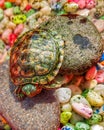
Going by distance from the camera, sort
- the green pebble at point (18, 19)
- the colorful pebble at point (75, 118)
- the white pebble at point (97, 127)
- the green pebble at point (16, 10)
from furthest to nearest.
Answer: the green pebble at point (16, 10)
the green pebble at point (18, 19)
the colorful pebble at point (75, 118)
the white pebble at point (97, 127)

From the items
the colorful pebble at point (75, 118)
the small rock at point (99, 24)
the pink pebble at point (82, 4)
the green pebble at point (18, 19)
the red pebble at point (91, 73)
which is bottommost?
the colorful pebble at point (75, 118)

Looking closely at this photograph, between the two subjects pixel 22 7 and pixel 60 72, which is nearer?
pixel 60 72

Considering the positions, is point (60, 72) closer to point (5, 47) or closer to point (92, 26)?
point (92, 26)

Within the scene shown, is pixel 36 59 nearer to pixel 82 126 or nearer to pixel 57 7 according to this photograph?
pixel 82 126

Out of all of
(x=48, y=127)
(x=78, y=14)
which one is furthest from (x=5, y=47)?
(x=48, y=127)

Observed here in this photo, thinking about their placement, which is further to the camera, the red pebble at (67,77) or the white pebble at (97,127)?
the red pebble at (67,77)

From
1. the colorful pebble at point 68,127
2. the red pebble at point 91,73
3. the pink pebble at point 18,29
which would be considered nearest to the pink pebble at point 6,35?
the pink pebble at point 18,29

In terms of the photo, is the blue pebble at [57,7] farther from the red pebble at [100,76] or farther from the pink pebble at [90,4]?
the red pebble at [100,76]

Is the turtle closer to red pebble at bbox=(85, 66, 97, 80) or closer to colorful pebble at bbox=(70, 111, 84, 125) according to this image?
red pebble at bbox=(85, 66, 97, 80)
